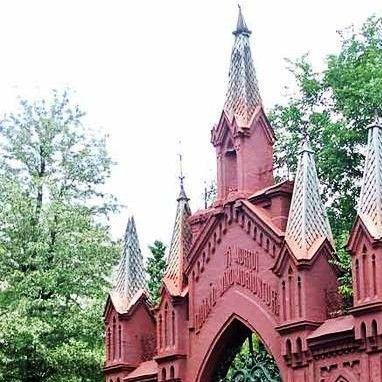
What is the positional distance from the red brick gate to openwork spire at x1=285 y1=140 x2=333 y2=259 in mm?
23

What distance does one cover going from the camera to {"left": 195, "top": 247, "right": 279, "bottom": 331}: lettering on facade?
19531 millimetres

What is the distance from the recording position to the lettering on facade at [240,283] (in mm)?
19531

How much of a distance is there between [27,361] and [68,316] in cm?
144

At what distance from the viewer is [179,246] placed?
22.2 metres

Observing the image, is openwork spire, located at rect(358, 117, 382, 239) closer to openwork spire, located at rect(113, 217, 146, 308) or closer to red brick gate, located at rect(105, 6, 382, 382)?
red brick gate, located at rect(105, 6, 382, 382)

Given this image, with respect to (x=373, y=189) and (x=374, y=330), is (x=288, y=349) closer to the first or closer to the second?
(x=374, y=330)

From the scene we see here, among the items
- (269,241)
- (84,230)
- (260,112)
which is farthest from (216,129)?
(84,230)

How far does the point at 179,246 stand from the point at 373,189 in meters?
5.43

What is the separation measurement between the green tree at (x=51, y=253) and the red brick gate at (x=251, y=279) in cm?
358

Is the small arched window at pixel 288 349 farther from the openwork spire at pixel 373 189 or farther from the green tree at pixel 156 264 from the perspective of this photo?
the green tree at pixel 156 264

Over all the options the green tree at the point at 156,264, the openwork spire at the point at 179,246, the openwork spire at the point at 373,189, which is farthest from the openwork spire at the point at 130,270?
the green tree at the point at 156,264

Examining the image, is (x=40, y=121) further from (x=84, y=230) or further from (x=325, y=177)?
(x=325, y=177)

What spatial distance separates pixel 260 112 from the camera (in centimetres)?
2136

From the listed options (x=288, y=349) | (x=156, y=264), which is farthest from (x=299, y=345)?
(x=156, y=264)
